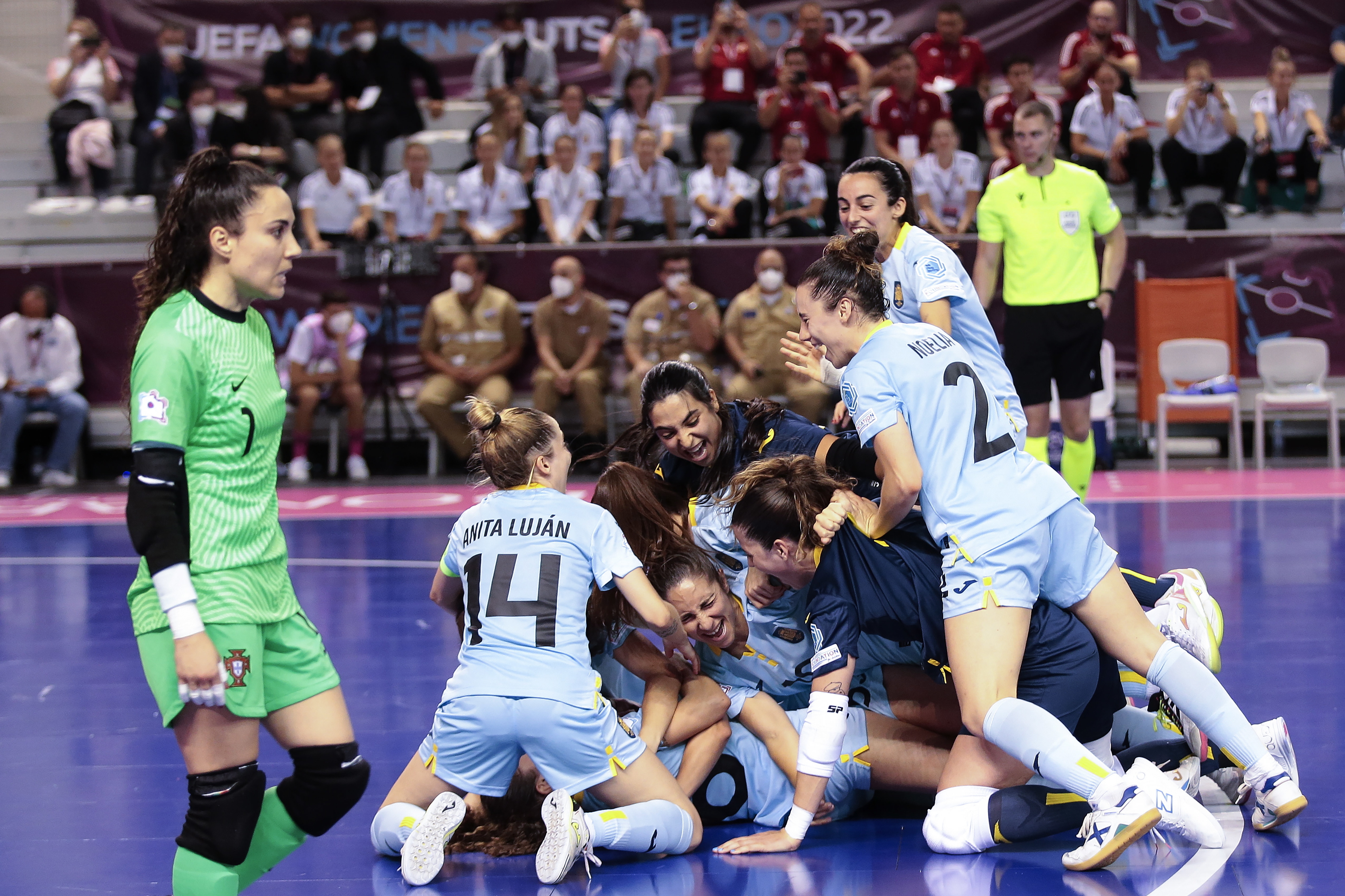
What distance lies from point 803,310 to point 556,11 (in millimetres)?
12299

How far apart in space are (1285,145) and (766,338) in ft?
19.1

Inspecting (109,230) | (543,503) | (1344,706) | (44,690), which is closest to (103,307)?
(109,230)

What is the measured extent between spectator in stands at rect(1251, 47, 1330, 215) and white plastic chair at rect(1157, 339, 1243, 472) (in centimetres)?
258

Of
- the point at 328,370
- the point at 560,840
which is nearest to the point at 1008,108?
the point at 328,370

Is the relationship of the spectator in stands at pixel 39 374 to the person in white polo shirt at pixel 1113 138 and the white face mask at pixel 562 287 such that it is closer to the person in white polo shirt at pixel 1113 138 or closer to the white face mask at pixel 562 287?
the white face mask at pixel 562 287

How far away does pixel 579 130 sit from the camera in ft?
44.1

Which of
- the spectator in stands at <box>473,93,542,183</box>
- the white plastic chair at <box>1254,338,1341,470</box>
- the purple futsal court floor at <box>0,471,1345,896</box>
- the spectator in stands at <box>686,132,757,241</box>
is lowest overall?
the purple futsal court floor at <box>0,471,1345,896</box>

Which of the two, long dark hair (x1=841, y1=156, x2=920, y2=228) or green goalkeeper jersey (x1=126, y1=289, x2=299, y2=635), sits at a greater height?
long dark hair (x1=841, y1=156, x2=920, y2=228)

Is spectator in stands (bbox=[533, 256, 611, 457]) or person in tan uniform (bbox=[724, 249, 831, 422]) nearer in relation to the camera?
person in tan uniform (bbox=[724, 249, 831, 422])

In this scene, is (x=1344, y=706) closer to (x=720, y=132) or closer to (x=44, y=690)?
(x=44, y=690)

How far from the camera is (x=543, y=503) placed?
3.63 m

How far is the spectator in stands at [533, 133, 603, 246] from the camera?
1256cm

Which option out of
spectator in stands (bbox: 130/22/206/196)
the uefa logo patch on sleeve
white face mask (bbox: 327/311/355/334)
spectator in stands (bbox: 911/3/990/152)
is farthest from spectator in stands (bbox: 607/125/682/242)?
the uefa logo patch on sleeve

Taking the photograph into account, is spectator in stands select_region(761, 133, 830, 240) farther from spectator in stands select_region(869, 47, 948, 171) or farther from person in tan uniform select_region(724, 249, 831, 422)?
person in tan uniform select_region(724, 249, 831, 422)
